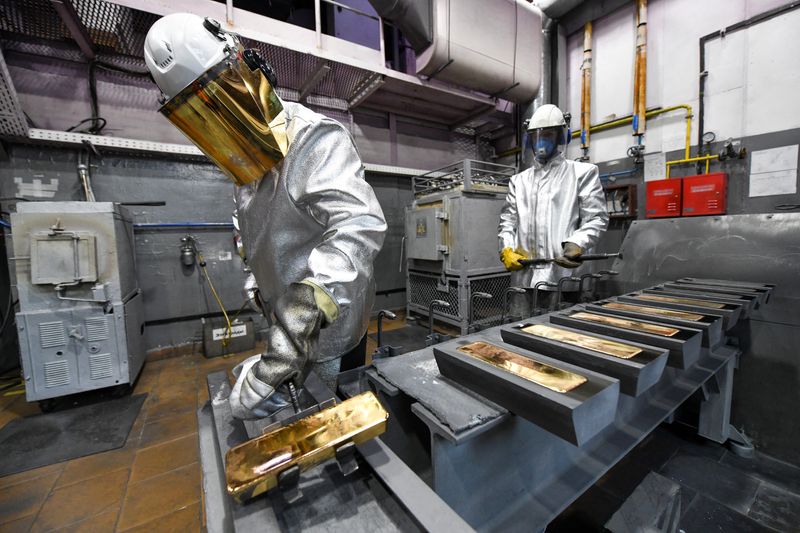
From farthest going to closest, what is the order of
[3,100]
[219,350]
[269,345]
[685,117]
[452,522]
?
1. [219,350]
2. [685,117]
3. [3,100]
4. [269,345]
5. [452,522]

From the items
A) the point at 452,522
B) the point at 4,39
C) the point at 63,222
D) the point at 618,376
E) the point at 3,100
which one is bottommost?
the point at 452,522

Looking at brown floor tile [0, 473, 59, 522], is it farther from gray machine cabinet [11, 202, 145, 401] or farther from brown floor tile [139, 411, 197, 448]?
gray machine cabinet [11, 202, 145, 401]

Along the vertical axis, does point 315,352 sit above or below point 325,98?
below

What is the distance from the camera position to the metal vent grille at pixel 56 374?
202cm

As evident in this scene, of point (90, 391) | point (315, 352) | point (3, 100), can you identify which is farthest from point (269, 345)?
point (3, 100)

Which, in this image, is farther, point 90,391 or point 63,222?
point 90,391

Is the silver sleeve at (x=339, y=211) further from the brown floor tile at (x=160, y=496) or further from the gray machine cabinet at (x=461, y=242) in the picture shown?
the gray machine cabinet at (x=461, y=242)

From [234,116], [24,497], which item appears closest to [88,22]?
[234,116]

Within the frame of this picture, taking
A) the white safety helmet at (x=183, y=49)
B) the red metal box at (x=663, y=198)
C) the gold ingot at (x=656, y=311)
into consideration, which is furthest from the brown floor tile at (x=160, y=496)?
the red metal box at (x=663, y=198)

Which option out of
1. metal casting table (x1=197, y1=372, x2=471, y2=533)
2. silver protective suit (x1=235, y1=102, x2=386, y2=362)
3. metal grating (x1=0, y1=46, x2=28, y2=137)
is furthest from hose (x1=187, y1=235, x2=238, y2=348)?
Answer: metal casting table (x1=197, y1=372, x2=471, y2=533)

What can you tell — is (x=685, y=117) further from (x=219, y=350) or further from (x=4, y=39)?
(x=4, y=39)

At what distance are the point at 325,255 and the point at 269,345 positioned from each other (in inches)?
8.4

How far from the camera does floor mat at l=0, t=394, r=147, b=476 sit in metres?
1.65

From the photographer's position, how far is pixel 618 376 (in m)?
0.54
